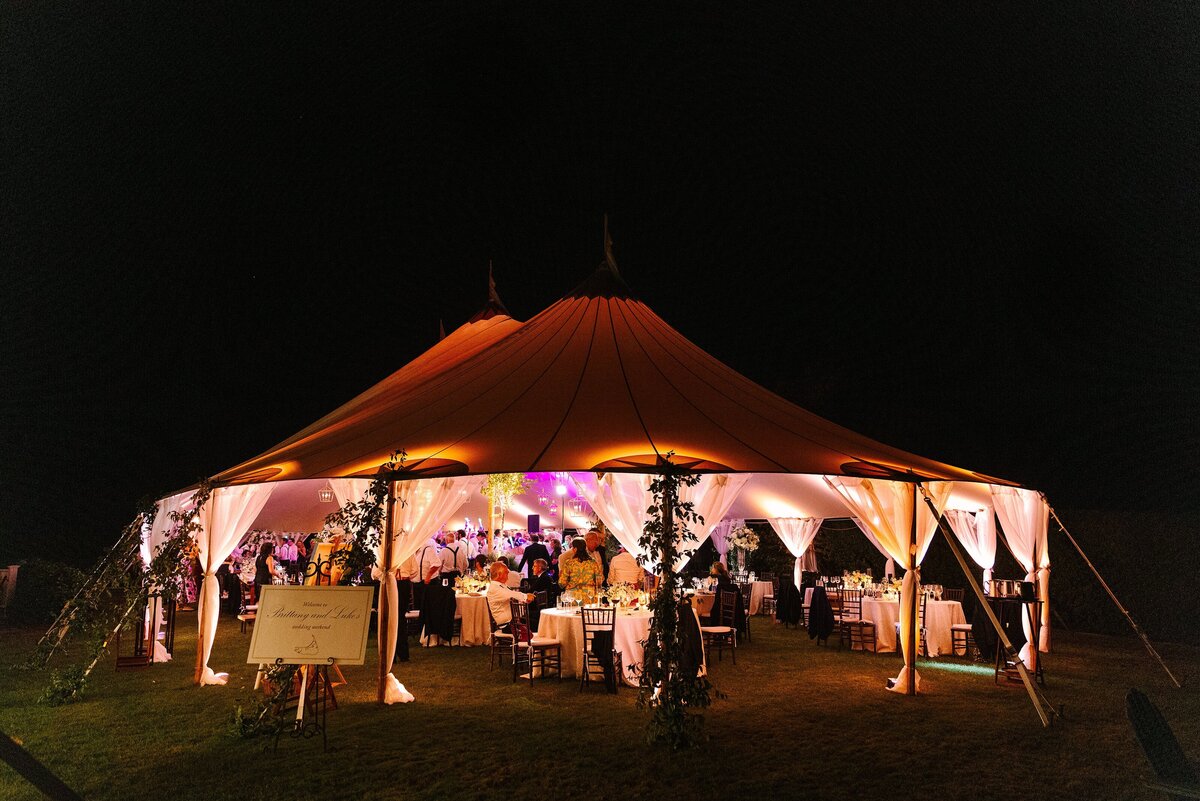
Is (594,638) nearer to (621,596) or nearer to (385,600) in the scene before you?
(621,596)

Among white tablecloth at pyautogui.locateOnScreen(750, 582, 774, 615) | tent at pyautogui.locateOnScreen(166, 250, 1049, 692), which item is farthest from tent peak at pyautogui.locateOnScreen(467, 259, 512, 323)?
white tablecloth at pyautogui.locateOnScreen(750, 582, 774, 615)

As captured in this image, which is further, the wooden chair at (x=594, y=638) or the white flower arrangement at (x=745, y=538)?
the white flower arrangement at (x=745, y=538)

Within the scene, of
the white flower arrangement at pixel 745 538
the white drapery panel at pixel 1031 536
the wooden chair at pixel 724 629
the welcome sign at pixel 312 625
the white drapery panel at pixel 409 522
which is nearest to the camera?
the welcome sign at pixel 312 625

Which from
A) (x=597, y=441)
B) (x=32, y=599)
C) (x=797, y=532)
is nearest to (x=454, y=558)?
(x=797, y=532)

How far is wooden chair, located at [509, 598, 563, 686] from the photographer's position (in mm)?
7391

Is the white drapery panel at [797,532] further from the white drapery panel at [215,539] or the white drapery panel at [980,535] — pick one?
the white drapery panel at [215,539]

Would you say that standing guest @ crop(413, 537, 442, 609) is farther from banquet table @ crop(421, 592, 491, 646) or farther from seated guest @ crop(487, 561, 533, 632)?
seated guest @ crop(487, 561, 533, 632)

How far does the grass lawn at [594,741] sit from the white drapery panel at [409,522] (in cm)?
58

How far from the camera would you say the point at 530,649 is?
728 cm

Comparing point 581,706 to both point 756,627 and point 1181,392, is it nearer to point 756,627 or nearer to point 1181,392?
point 756,627

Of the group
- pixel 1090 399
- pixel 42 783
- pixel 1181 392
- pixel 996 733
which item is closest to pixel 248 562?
pixel 996 733

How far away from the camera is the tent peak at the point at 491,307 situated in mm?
10633

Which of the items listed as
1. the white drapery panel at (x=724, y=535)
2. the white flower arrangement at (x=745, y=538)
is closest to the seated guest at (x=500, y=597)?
the white flower arrangement at (x=745, y=538)

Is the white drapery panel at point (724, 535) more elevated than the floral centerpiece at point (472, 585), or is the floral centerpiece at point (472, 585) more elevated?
the white drapery panel at point (724, 535)
